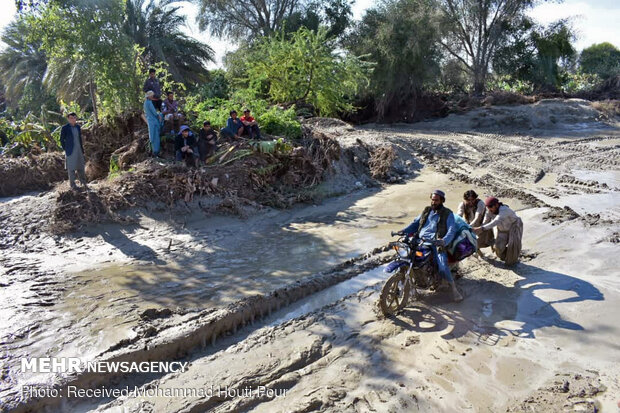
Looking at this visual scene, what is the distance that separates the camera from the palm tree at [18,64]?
20156 mm

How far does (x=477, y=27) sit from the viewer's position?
25453mm

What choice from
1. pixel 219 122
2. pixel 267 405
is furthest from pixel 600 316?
pixel 219 122

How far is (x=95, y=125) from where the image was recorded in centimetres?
1202

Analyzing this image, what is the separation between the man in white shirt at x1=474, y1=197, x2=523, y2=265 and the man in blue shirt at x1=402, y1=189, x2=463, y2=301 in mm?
901

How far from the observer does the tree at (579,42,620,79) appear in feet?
103

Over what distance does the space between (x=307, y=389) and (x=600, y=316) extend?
3.36 meters

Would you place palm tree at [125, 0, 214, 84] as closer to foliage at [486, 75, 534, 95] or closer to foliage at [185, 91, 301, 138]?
foliage at [185, 91, 301, 138]

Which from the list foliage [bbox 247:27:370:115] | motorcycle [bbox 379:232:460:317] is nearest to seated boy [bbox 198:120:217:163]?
foliage [bbox 247:27:370:115]

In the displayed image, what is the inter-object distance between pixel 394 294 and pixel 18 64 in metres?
22.5

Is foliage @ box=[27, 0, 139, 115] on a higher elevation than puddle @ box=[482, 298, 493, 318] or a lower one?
higher

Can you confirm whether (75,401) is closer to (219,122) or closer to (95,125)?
(219,122)

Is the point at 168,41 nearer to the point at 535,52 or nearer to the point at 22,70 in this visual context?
the point at 22,70

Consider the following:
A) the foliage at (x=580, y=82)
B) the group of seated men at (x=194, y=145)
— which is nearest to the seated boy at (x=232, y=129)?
the group of seated men at (x=194, y=145)

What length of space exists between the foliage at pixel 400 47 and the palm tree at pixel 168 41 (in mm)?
8439
